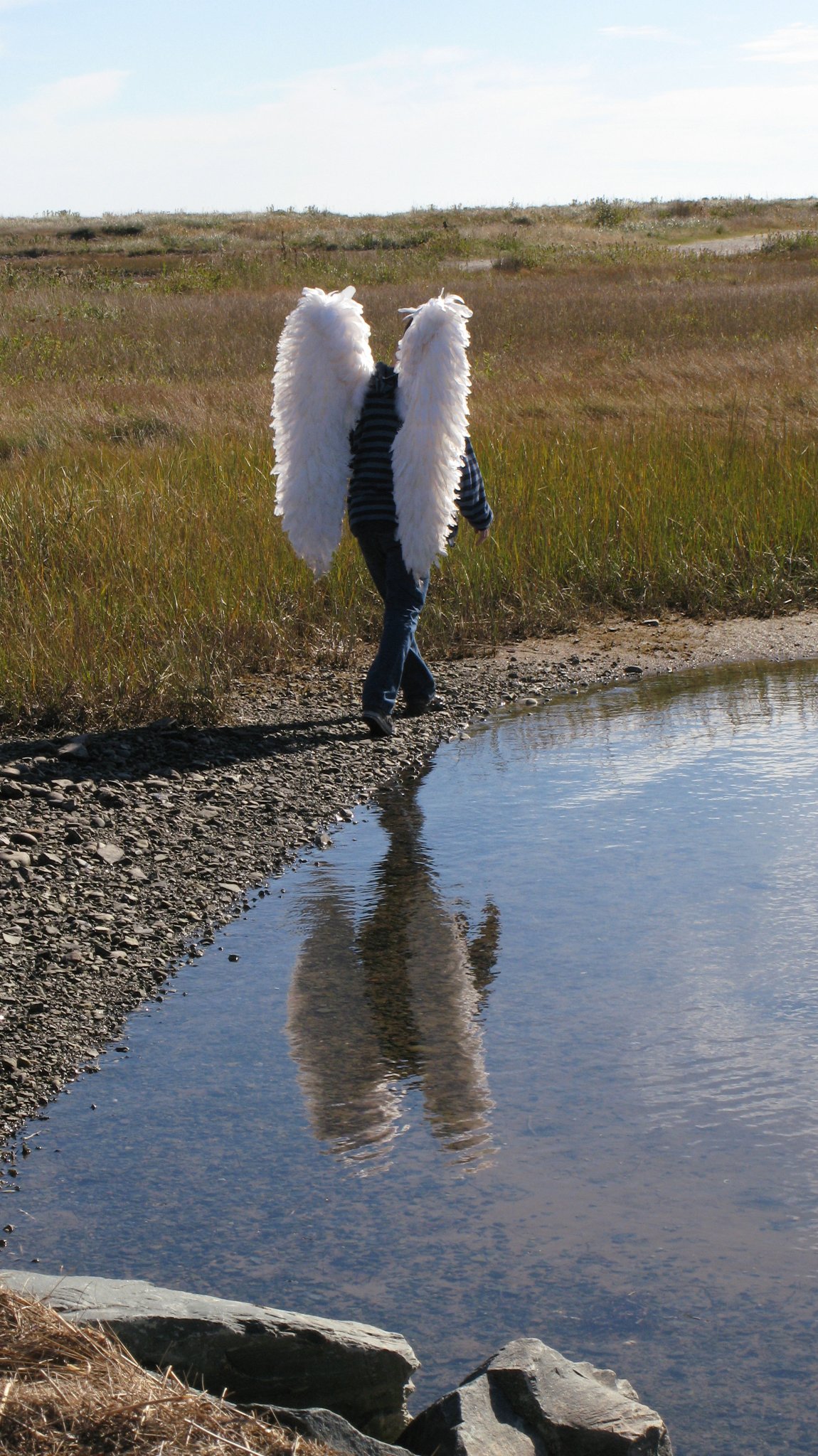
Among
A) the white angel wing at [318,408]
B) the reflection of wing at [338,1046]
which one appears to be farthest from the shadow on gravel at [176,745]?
the reflection of wing at [338,1046]

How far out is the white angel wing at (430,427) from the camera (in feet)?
19.5

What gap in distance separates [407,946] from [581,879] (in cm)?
69

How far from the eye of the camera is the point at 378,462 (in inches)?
244

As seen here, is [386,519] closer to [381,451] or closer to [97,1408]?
[381,451]

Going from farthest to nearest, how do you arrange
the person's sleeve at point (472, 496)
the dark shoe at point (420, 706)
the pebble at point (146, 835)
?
1. the dark shoe at point (420, 706)
2. the person's sleeve at point (472, 496)
3. the pebble at point (146, 835)

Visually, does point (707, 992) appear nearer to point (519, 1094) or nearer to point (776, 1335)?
point (519, 1094)

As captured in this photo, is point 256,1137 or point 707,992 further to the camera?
point 707,992

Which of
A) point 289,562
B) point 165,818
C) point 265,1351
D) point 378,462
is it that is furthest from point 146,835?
point 289,562

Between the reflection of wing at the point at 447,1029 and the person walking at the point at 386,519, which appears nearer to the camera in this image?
the reflection of wing at the point at 447,1029

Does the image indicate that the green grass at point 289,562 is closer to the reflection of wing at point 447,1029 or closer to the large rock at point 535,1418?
the reflection of wing at point 447,1029

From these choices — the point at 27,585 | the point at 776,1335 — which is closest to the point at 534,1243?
the point at 776,1335

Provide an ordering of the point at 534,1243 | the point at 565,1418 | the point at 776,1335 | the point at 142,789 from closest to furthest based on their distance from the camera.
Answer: the point at 565,1418 → the point at 776,1335 → the point at 534,1243 → the point at 142,789

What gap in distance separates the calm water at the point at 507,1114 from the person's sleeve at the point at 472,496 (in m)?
1.79

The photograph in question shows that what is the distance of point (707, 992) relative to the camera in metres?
3.67
